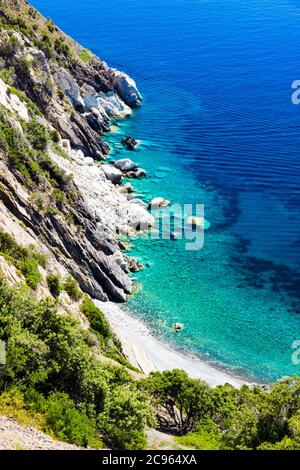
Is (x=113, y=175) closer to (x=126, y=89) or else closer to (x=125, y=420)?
(x=126, y=89)

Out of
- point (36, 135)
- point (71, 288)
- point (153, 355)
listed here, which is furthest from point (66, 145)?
point (153, 355)

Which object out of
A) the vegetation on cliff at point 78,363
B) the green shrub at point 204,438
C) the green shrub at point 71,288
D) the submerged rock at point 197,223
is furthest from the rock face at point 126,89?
the green shrub at point 204,438

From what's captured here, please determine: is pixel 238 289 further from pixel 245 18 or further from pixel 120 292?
pixel 245 18

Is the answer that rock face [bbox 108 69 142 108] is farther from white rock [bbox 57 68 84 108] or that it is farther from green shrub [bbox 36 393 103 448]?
green shrub [bbox 36 393 103 448]

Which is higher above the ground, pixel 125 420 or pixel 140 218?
pixel 140 218

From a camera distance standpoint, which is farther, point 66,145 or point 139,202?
point 66,145

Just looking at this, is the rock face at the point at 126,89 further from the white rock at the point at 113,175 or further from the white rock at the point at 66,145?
the white rock at the point at 113,175
